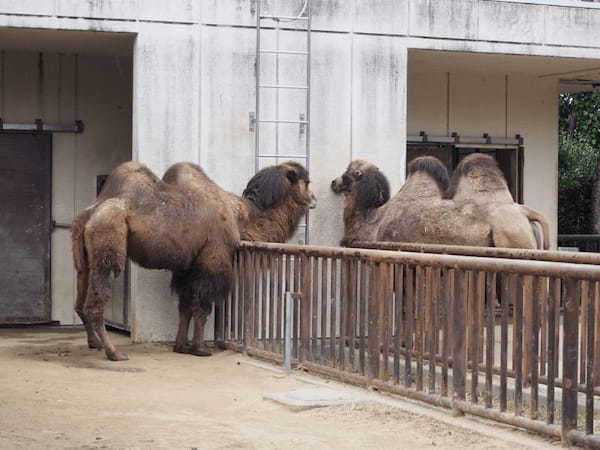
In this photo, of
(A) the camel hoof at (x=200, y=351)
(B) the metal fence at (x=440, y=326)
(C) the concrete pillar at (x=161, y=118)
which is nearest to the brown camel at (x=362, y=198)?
(C) the concrete pillar at (x=161, y=118)

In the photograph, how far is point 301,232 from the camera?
457 inches

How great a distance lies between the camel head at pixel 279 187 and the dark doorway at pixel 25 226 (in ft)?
9.71

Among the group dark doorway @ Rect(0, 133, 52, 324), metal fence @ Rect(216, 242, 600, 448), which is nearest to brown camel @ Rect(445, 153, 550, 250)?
metal fence @ Rect(216, 242, 600, 448)

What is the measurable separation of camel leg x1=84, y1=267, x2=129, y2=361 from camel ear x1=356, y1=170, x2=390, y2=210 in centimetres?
297

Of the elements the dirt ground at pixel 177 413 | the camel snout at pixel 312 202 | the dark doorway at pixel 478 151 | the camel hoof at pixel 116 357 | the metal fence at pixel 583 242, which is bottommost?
the dirt ground at pixel 177 413

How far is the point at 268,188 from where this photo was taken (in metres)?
10.8

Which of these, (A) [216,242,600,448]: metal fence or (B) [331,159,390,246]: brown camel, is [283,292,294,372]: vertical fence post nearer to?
(A) [216,242,600,448]: metal fence

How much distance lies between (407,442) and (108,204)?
408 cm

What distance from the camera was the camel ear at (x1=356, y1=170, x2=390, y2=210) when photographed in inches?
448

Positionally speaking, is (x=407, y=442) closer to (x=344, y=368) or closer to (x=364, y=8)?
(x=344, y=368)

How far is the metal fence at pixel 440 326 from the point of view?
617 centimetres

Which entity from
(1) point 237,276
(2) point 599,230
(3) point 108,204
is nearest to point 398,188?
(1) point 237,276

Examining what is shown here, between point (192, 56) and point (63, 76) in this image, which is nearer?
point (192, 56)

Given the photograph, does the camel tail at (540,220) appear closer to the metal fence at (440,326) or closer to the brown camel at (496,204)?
the brown camel at (496,204)
